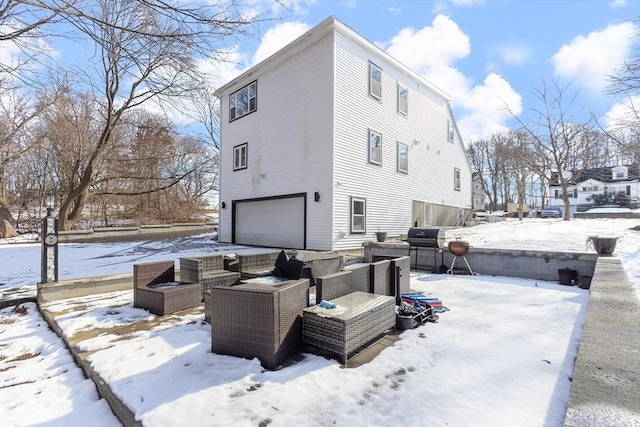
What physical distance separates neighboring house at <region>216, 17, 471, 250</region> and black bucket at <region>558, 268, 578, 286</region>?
5532mm

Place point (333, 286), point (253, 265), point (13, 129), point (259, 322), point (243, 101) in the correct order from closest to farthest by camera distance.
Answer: point (259, 322) < point (333, 286) < point (253, 265) < point (13, 129) < point (243, 101)

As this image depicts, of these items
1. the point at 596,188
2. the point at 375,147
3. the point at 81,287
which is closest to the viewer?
the point at 81,287

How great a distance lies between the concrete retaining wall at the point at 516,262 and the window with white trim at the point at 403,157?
5.65 meters

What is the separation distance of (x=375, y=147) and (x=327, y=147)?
2.35m

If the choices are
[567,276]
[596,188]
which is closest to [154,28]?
[567,276]

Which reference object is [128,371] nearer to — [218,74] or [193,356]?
[193,356]

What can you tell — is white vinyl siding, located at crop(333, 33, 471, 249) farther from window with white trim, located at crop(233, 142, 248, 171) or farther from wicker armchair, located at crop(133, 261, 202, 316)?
wicker armchair, located at crop(133, 261, 202, 316)

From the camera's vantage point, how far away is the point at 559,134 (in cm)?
1981

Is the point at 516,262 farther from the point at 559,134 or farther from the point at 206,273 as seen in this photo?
the point at 559,134

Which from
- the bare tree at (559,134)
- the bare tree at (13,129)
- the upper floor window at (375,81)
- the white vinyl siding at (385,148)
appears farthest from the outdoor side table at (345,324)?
the bare tree at (559,134)

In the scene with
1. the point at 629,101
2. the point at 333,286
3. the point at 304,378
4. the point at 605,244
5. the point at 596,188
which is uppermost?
the point at 629,101

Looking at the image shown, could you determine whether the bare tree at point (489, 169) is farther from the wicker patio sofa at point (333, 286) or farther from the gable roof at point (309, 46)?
the wicker patio sofa at point (333, 286)

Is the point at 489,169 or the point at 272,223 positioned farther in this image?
the point at 489,169

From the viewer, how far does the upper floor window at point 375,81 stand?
36.7ft
